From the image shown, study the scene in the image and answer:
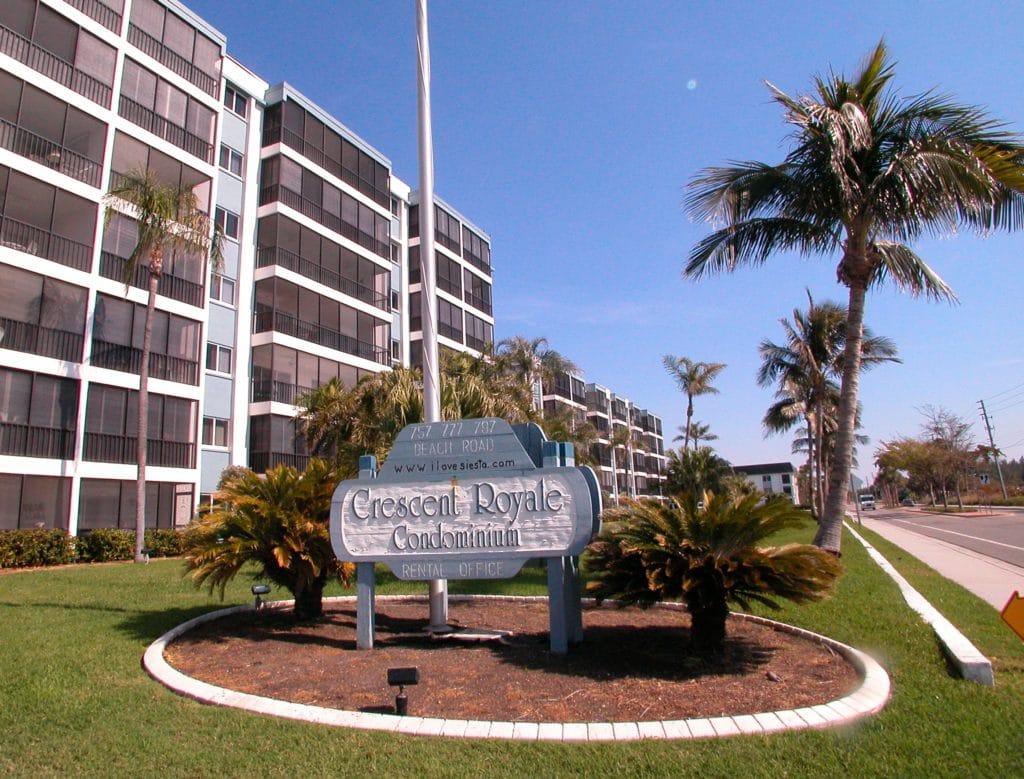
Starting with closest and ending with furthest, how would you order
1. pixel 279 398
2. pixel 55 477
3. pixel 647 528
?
pixel 647 528
pixel 55 477
pixel 279 398

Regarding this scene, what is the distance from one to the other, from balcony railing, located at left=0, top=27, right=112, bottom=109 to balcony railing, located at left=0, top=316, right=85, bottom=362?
799 cm

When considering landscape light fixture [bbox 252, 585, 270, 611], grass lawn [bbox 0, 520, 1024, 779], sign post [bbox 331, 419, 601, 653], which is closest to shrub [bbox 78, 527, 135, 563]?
landscape light fixture [bbox 252, 585, 270, 611]

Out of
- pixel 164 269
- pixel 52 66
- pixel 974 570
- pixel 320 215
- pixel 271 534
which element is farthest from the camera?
pixel 320 215

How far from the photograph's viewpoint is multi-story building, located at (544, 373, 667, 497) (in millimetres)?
67500

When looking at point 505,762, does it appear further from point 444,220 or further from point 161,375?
point 444,220

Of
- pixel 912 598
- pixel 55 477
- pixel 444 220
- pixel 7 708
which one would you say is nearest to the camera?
pixel 7 708

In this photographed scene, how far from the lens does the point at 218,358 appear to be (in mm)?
27344

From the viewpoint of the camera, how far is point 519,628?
872 cm

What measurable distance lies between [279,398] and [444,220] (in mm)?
20790

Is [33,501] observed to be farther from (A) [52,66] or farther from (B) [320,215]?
(B) [320,215]

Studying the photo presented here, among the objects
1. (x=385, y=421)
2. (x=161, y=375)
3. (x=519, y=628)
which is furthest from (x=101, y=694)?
(x=161, y=375)

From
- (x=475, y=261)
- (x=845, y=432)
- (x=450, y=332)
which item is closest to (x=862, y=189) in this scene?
(x=845, y=432)

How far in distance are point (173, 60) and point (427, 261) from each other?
23335 millimetres

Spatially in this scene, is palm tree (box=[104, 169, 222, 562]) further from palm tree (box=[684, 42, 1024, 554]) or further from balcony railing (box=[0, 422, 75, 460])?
palm tree (box=[684, 42, 1024, 554])
